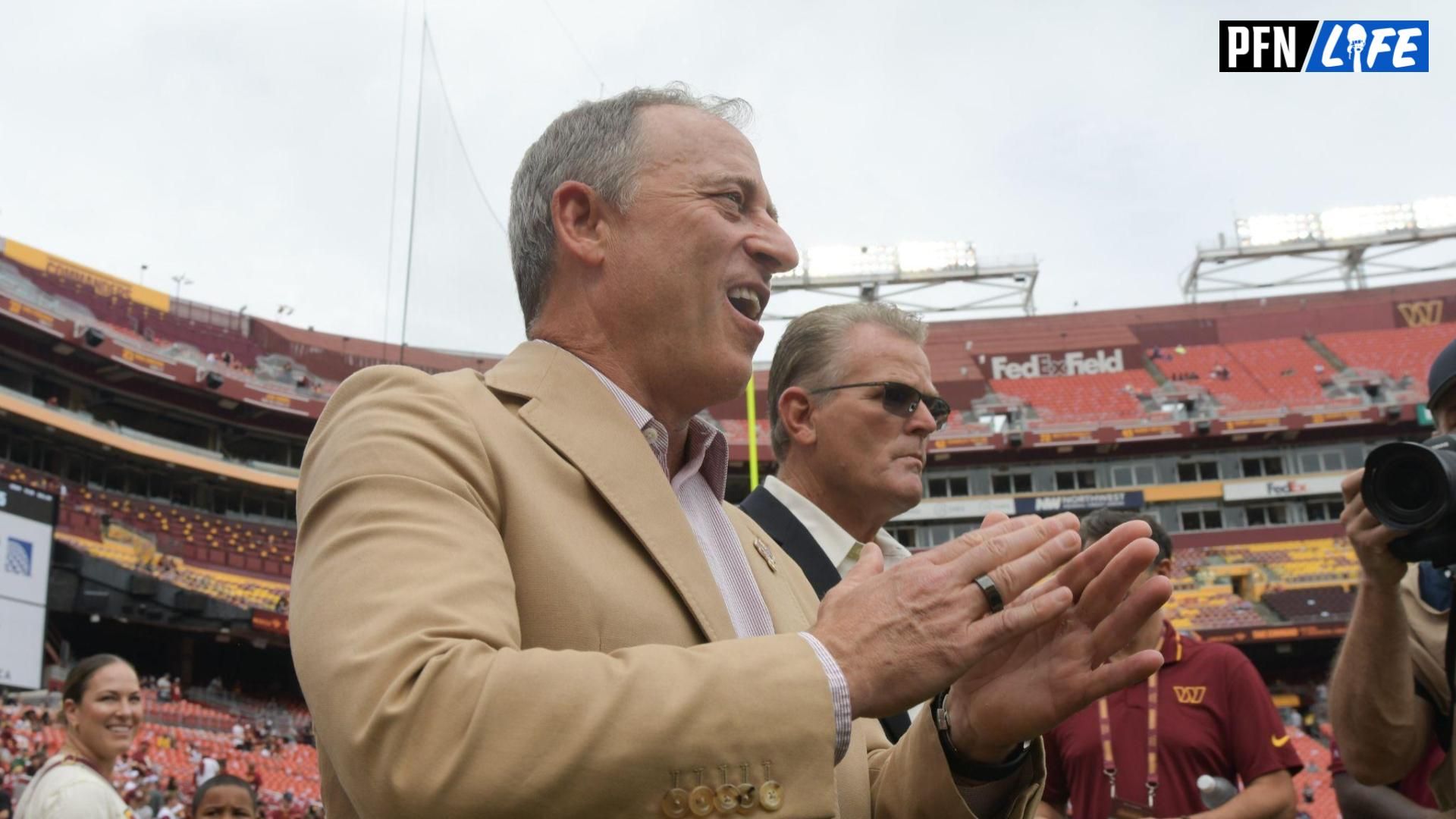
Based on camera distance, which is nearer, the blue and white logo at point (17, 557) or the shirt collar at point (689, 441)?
the shirt collar at point (689, 441)

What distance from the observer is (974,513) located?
130 ft

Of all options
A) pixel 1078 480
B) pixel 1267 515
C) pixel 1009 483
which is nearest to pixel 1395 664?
pixel 1009 483

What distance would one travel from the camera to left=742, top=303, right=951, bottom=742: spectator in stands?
3875mm

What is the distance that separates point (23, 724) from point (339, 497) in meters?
19.8

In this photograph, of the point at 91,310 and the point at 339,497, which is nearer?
the point at 339,497

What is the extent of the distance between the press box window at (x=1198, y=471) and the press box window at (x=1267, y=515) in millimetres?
1725

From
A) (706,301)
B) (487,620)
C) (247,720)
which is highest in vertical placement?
(706,301)

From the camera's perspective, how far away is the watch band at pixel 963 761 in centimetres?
172

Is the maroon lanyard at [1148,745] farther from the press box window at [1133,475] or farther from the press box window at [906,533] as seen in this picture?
the press box window at [1133,475]

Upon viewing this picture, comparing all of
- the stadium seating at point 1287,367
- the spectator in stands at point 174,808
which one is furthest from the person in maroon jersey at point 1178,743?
the stadium seating at point 1287,367

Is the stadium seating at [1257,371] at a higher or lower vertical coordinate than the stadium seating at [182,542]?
higher

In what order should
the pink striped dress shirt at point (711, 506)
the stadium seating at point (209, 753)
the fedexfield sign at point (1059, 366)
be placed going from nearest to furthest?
the pink striped dress shirt at point (711, 506)
the stadium seating at point (209, 753)
the fedexfield sign at point (1059, 366)

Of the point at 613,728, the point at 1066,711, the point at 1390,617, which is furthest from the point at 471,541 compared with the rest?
the point at 1390,617

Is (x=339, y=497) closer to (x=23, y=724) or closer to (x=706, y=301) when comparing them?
(x=706, y=301)
